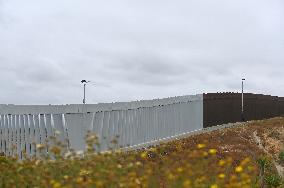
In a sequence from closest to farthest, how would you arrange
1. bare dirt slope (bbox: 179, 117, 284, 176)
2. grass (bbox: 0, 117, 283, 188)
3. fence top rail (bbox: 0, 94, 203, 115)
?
grass (bbox: 0, 117, 283, 188) < fence top rail (bbox: 0, 94, 203, 115) < bare dirt slope (bbox: 179, 117, 284, 176)

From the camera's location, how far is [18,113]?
67.7ft

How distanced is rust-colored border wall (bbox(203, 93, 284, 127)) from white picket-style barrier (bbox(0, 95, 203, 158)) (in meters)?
6.05

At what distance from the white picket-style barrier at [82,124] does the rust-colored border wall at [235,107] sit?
605 centimetres

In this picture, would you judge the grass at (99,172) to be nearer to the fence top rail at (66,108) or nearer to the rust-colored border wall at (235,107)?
the fence top rail at (66,108)

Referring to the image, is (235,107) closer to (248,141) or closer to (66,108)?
(248,141)

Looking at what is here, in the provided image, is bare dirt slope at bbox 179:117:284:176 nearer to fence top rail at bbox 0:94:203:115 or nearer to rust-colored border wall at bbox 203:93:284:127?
fence top rail at bbox 0:94:203:115

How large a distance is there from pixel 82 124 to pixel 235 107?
17.8 metres

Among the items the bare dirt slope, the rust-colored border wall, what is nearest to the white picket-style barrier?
the bare dirt slope

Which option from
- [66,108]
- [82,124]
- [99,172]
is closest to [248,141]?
[82,124]

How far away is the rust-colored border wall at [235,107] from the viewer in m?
31.8

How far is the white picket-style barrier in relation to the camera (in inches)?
794

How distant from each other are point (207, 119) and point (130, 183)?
79.4 ft

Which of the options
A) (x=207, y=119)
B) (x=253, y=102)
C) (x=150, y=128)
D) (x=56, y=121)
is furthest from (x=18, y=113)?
(x=253, y=102)

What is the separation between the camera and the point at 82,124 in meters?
20.8
